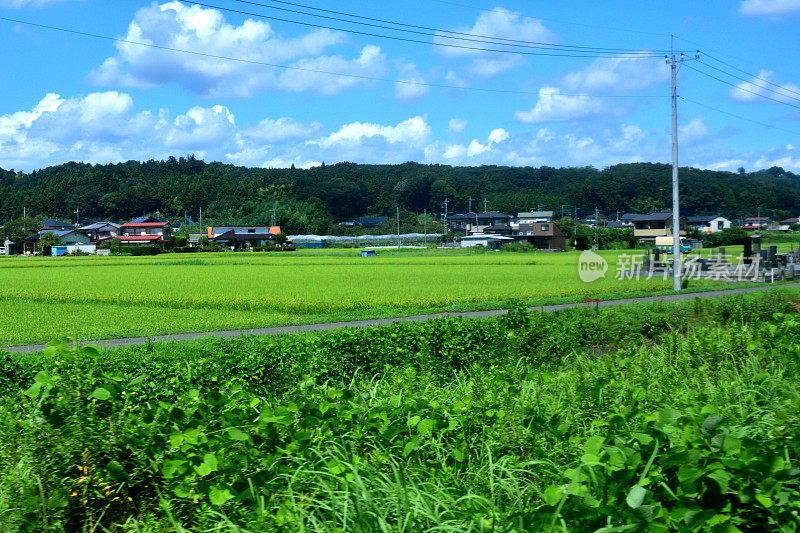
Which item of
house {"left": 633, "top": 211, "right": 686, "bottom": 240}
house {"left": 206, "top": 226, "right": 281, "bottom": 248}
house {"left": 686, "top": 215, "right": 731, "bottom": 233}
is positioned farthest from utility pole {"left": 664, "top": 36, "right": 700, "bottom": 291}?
house {"left": 206, "top": 226, "right": 281, "bottom": 248}

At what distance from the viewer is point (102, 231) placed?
117625 mm

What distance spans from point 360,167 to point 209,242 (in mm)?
71772

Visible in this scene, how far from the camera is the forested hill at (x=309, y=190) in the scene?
414 ft

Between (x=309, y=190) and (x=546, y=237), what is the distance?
58.4 m

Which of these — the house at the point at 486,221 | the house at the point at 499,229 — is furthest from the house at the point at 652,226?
the house at the point at 486,221

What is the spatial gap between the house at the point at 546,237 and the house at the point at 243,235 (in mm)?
39337

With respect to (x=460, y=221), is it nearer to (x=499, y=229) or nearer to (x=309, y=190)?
(x=499, y=229)

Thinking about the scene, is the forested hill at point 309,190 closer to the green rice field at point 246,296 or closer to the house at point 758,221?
the house at point 758,221

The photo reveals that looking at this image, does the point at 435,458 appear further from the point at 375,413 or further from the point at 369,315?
the point at 369,315

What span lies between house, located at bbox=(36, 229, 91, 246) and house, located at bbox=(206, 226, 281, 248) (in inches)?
827

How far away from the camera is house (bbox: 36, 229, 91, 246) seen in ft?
334

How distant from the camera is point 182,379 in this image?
7.98 meters

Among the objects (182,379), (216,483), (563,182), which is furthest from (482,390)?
(563,182)

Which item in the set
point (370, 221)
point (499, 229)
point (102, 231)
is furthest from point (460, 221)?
point (102, 231)
